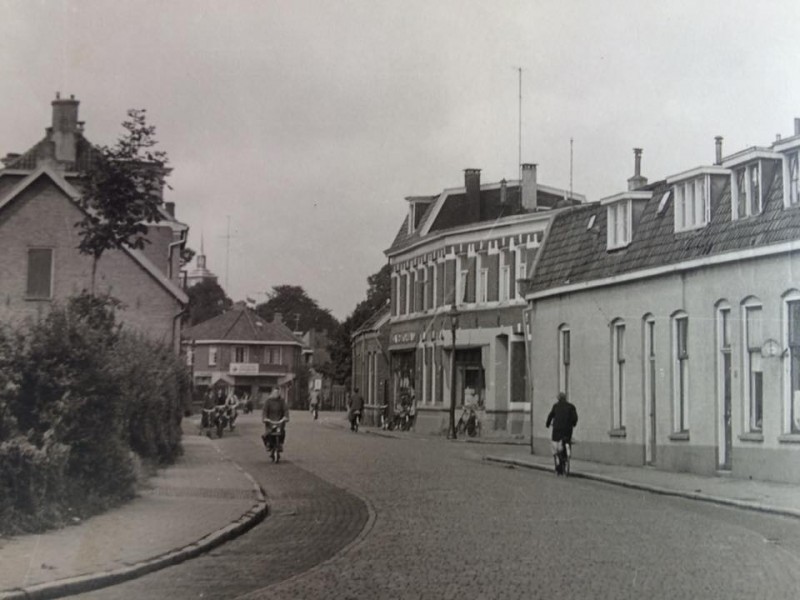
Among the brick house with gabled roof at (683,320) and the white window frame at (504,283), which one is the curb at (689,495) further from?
the white window frame at (504,283)

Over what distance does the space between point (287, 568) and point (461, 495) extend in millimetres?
7538

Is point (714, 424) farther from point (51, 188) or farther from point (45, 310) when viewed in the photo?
point (51, 188)

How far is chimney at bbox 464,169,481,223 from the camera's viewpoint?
50688 mm

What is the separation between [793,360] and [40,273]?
25.0 m

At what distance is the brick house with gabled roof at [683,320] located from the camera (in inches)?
798

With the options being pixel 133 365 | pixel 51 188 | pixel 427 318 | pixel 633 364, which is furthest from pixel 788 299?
pixel 427 318

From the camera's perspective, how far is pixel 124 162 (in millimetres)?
20469

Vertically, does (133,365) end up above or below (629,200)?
below

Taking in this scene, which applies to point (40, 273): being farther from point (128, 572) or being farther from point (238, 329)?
point (238, 329)

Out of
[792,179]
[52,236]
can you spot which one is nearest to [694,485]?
[792,179]

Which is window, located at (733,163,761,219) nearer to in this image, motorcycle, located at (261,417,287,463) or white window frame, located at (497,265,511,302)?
motorcycle, located at (261,417,287,463)

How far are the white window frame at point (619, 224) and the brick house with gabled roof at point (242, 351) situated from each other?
2694 inches

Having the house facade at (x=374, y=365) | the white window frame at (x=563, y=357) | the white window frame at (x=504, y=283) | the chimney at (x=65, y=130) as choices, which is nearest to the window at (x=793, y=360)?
the white window frame at (x=563, y=357)

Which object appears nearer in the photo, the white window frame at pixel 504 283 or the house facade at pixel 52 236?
the house facade at pixel 52 236
